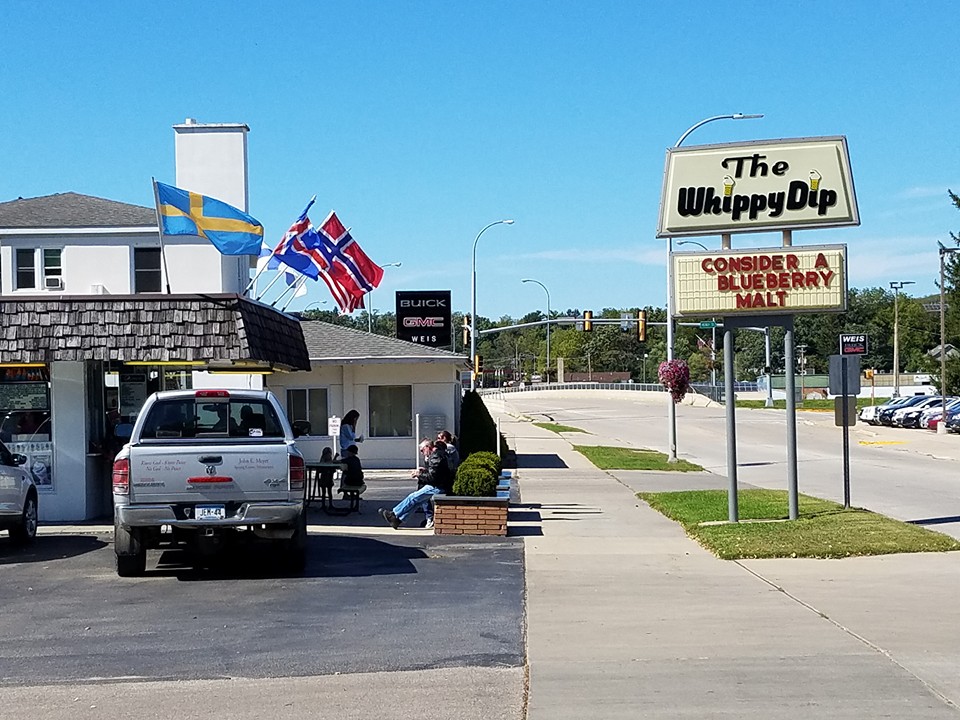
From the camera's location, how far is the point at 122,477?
39.8ft

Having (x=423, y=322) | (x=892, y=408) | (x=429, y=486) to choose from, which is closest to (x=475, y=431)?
(x=423, y=322)

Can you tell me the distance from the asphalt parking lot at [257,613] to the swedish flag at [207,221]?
5011 mm

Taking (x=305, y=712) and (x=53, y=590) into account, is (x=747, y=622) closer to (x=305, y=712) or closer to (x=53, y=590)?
(x=305, y=712)

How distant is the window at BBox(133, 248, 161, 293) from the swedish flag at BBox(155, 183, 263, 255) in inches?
554

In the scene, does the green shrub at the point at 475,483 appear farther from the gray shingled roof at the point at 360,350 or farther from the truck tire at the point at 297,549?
the gray shingled roof at the point at 360,350

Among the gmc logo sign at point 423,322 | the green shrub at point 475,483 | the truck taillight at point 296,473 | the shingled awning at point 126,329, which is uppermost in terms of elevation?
the gmc logo sign at point 423,322

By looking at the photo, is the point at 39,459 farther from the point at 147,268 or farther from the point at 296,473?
the point at 147,268

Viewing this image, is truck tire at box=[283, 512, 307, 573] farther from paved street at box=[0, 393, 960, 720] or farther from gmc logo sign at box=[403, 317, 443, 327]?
gmc logo sign at box=[403, 317, 443, 327]

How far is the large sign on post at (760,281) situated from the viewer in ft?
55.7

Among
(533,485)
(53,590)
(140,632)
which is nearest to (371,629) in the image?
(140,632)

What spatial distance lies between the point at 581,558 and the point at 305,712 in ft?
25.2

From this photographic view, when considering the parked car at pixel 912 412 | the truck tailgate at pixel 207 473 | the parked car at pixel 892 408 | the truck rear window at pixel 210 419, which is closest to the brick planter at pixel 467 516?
the truck rear window at pixel 210 419

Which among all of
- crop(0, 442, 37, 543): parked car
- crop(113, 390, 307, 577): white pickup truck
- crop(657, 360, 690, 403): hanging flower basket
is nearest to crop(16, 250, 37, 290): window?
crop(0, 442, 37, 543): parked car

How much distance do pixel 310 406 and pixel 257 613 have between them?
20910 mm
